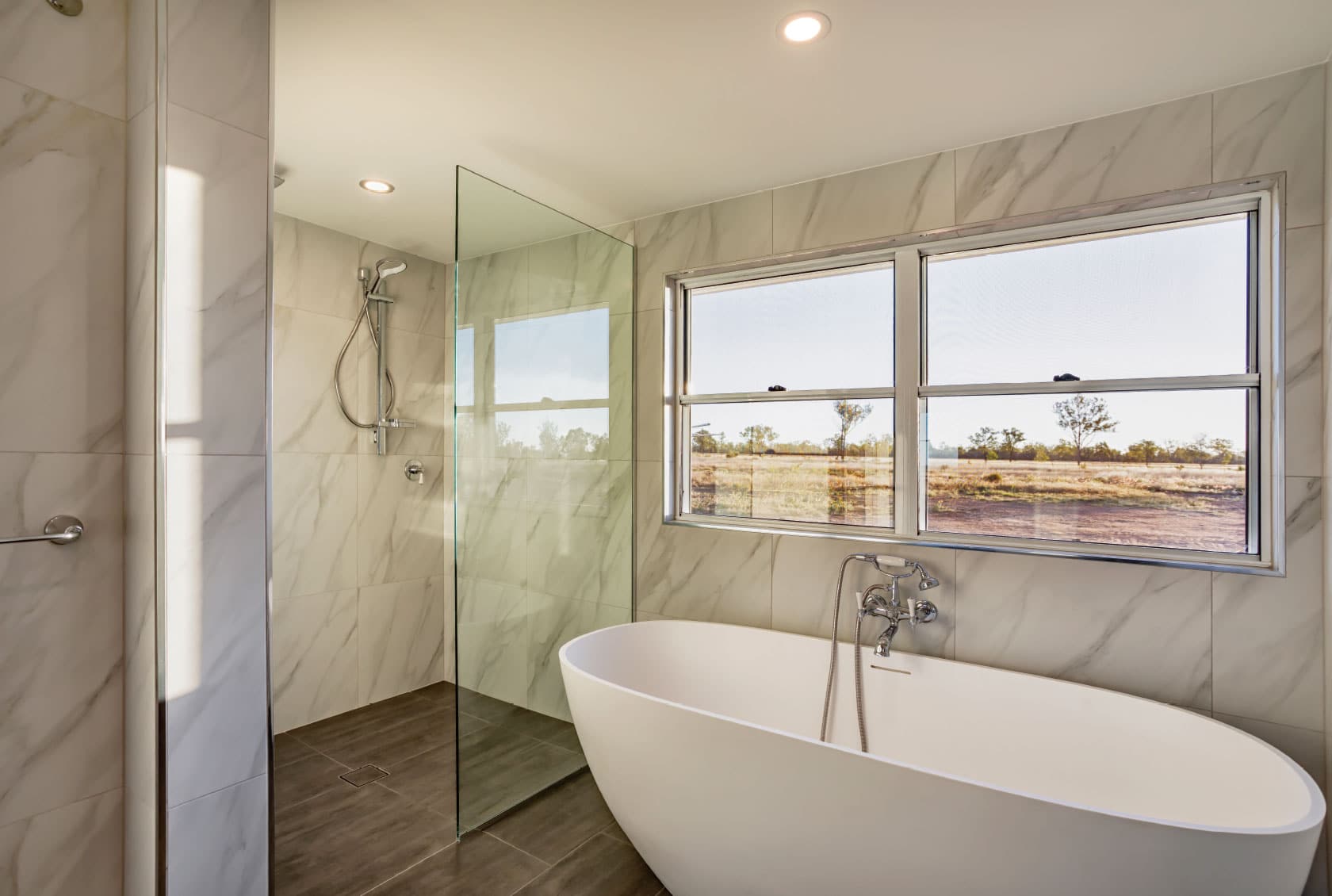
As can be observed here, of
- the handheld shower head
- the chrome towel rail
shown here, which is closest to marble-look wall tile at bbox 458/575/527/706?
the chrome towel rail

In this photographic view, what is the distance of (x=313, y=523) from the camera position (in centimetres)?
334

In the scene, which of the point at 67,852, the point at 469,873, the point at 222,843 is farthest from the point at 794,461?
the point at 67,852

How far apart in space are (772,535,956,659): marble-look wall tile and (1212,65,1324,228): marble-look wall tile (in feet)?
4.91

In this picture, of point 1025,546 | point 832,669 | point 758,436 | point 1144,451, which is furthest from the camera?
point 758,436

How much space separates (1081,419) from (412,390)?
3.35 metres

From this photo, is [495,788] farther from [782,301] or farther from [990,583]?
[782,301]

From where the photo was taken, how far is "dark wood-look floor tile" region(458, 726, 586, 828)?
2.38 m

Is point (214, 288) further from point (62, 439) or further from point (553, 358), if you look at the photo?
point (553, 358)

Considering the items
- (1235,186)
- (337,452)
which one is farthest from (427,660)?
(1235,186)

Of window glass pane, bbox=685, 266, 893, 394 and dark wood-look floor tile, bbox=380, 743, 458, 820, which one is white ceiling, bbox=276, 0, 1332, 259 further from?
dark wood-look floor tile, bbox=380, 743, 458, 820

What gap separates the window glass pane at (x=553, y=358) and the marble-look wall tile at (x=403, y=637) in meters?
1.80

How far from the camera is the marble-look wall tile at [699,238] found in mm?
2898

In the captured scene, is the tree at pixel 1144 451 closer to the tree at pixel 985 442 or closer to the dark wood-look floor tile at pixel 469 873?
the tree at pixel 985 442

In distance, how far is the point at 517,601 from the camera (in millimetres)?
2600
